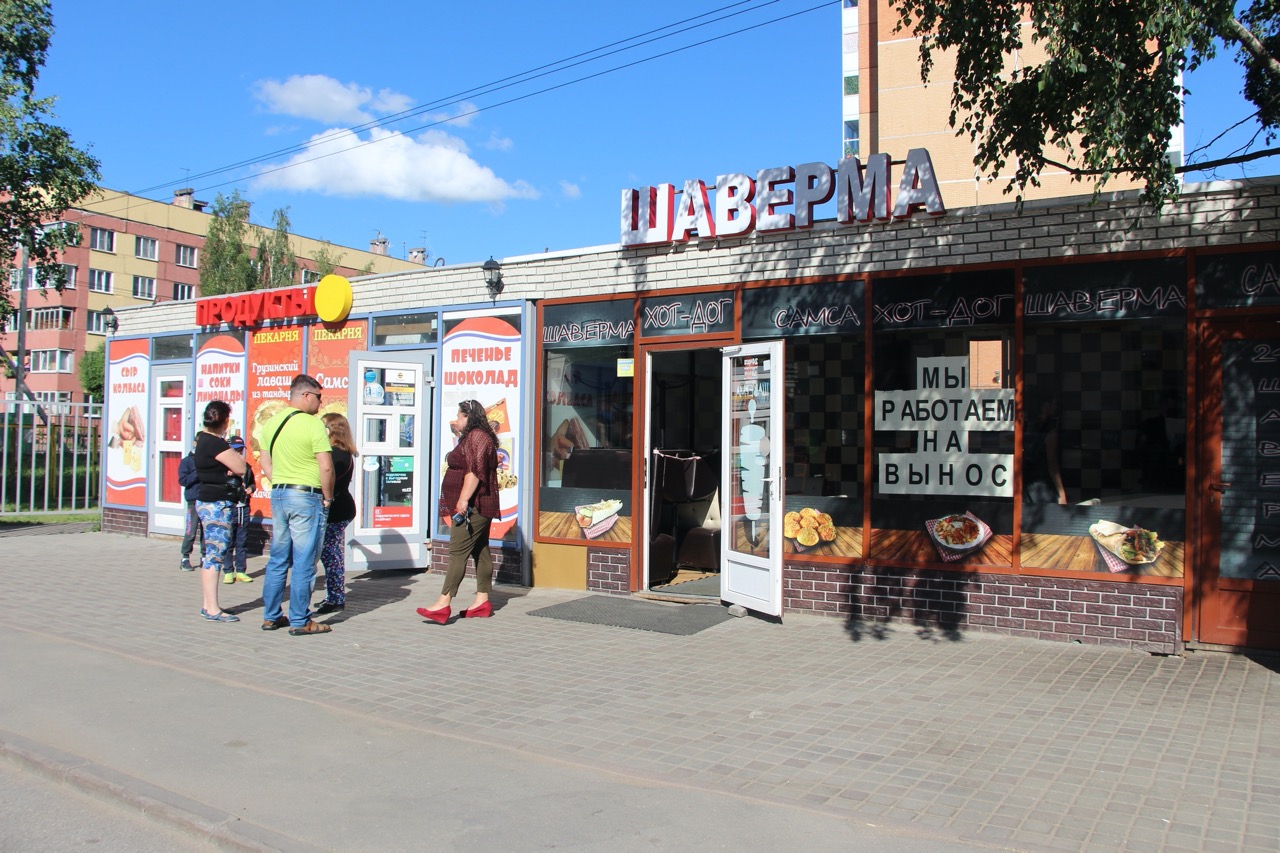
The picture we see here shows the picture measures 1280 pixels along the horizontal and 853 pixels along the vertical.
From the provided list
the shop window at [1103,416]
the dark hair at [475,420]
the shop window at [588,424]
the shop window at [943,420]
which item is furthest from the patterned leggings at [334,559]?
the shop window at [1103,416]

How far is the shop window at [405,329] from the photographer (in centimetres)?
1170

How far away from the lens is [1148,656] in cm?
745

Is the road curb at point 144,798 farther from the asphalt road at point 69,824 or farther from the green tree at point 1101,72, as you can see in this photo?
the green tree at point 1101,72

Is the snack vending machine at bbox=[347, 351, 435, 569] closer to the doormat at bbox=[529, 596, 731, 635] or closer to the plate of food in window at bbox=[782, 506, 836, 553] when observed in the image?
the doormat at bbox=[529, 596, 731, 635]

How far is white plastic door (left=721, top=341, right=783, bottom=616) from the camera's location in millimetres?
8633

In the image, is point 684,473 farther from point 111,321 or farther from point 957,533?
point 111,321

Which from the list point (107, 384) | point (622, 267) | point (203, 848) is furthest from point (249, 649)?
point (107, 384)

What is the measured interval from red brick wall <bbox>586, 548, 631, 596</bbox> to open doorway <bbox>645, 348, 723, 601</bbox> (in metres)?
0.25

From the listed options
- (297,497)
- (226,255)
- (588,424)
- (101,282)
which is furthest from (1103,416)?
(101,282)

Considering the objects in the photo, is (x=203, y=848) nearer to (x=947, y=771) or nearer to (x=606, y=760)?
Answer: (x=606, y=760)

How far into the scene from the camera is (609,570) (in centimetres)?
1009

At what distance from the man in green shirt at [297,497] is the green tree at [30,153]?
47.2ft

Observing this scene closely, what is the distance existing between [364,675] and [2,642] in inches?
122

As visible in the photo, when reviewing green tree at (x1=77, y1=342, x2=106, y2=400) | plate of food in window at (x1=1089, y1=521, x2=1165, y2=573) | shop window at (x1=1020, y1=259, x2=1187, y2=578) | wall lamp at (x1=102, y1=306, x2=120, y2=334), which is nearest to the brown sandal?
shop window at (x1=1020, y1=259, x2=1187, y2=578)
